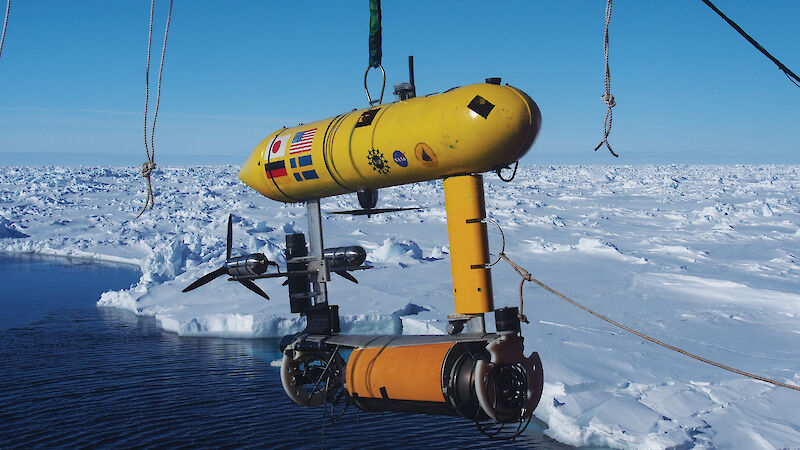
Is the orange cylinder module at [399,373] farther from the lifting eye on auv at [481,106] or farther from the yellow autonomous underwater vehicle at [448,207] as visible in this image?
the lifting eye on auv at [481,106]

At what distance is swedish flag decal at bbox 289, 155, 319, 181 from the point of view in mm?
6641

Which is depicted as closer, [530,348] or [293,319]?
[530,348]

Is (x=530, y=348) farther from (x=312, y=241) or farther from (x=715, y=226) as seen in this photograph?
(x=715, y=226)

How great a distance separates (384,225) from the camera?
37.6 metres

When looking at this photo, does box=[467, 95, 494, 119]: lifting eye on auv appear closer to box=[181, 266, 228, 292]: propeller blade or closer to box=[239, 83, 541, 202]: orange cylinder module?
box=[239, 83, 541, 202]: orange cylinder module

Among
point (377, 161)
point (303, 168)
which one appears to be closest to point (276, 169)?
point (303, 168)

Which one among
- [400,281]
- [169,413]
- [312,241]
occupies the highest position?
[312,241]

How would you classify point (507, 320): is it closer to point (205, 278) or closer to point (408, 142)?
point (408, 142)

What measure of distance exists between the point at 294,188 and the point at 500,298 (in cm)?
1334

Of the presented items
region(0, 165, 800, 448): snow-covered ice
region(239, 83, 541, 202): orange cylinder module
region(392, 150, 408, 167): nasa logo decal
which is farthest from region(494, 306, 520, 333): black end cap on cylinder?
region(0, 165, 800, 448): snow-covered ice

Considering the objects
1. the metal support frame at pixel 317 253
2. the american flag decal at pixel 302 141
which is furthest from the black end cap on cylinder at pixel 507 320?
the american flag decal at pixel 302 141

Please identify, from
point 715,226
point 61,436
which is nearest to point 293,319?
point 61,436

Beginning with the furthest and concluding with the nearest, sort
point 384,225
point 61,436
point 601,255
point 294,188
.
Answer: point 384,225 → point 601,255 → point 61,436 → point 294,188

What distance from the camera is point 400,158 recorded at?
5.89 meters
